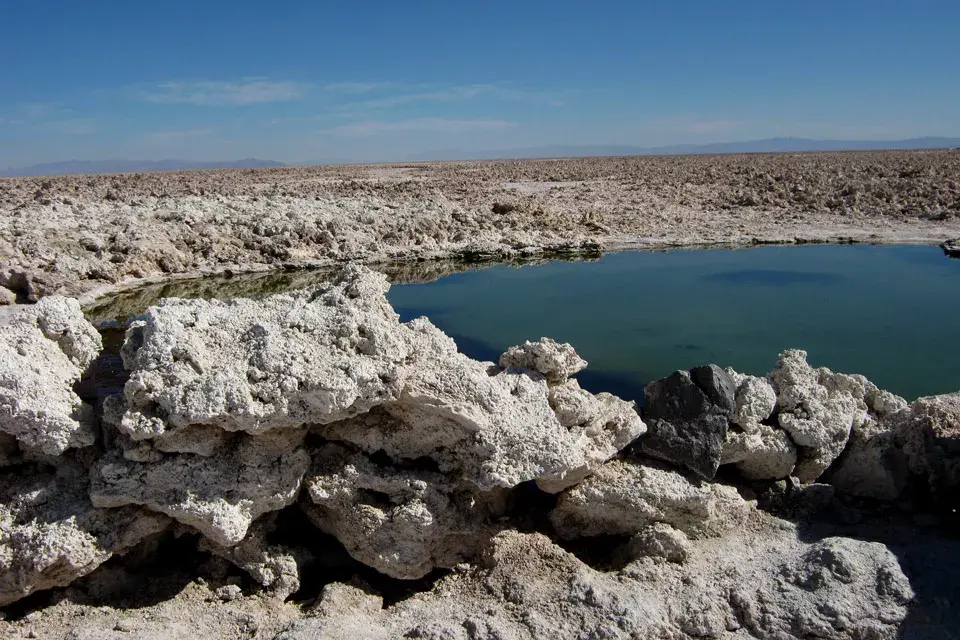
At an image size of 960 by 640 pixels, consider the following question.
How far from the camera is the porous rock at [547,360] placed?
14.9ft

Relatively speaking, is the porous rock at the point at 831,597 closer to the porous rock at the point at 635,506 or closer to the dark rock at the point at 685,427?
the porous rock at the point at 635,506

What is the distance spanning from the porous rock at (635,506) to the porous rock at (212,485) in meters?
1.69

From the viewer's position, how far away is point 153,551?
13.3 feet

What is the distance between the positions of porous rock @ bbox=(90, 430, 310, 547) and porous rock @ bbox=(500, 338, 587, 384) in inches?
61.7

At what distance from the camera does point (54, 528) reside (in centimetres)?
Result: 358

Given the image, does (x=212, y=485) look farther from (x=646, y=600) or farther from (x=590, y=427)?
(x=646, y=600)

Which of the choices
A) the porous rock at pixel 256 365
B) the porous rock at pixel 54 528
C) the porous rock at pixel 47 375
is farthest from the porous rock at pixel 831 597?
the porous rock at pixel 47 375

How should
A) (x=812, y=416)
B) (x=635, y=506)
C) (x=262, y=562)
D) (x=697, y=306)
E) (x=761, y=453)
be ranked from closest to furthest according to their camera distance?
1. (x=262, y=562)
2. (x=635, y=506)
3. (x=761, y=453)
4. (x=812, y=416)
5. (x=697, y=306)

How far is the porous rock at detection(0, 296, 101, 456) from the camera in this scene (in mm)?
3570

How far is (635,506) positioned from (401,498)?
1.41m

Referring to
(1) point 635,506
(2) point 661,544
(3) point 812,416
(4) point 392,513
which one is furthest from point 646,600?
(3) point 812,416

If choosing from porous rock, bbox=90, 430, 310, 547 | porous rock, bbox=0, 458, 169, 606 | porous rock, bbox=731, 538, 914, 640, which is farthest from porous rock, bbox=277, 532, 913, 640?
porous rock, bbox=0, 458, 169, 606

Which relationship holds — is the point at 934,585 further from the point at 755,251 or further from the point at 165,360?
the point at 755,251

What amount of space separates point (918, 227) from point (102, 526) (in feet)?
54.4
